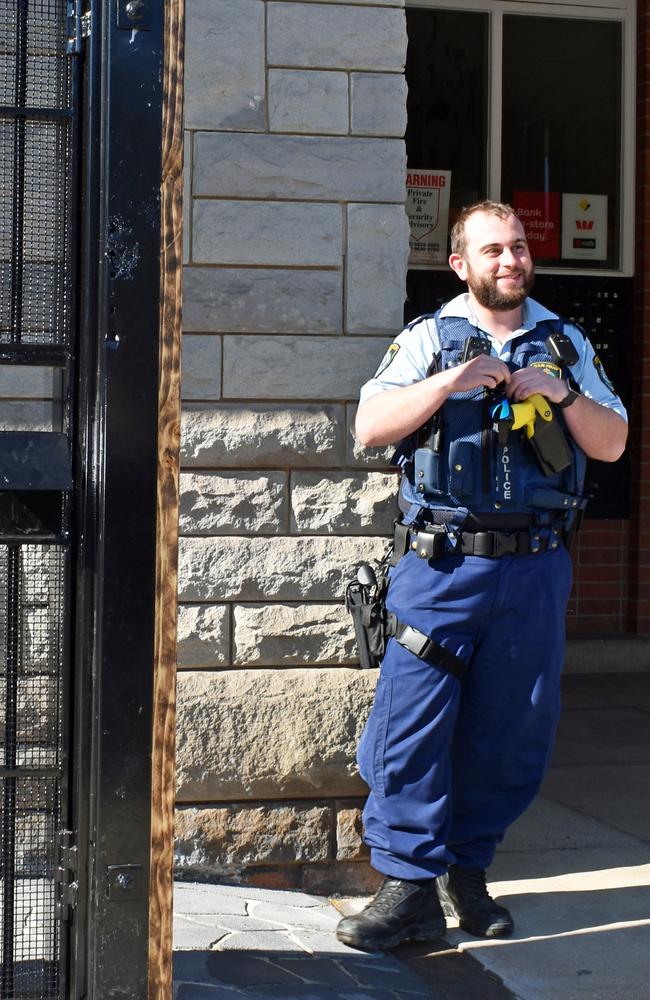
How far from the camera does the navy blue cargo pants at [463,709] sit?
388 cm

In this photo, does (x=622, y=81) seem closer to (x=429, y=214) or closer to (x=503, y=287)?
(x=429, y=214)

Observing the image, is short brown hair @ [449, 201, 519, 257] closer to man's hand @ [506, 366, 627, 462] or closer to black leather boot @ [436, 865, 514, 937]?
man's hand @ [506, 366, 627, 462]

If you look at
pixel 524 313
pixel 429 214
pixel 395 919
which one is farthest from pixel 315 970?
pixel 429 214

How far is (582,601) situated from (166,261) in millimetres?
6019

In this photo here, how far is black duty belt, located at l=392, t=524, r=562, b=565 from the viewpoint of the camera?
12.5 ft

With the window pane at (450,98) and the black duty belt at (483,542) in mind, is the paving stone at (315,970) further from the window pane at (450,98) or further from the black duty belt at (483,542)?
the window pane at (450,98)

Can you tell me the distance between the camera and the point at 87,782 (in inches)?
111

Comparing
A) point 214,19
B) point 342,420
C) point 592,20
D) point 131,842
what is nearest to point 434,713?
point 342,420

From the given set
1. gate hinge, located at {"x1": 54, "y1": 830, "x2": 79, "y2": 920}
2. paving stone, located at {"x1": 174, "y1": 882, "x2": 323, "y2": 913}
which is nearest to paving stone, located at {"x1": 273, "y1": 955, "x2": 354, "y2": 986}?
paving stone, located at {"x1": 174, "y1": 882, "x2": 323, "y2": 913}

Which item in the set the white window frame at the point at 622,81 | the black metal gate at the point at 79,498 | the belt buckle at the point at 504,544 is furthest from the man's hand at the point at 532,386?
the white window frame at the point at 622,81

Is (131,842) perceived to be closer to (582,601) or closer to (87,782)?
(87,782)

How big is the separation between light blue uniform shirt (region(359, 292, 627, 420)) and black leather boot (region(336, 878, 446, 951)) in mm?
1468

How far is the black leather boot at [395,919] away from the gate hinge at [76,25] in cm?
251

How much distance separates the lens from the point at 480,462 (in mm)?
3822
